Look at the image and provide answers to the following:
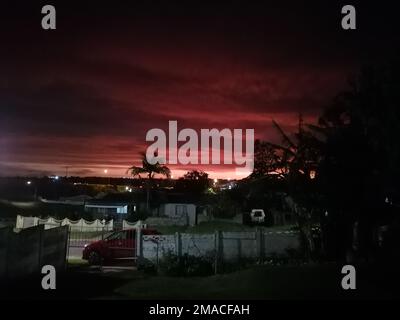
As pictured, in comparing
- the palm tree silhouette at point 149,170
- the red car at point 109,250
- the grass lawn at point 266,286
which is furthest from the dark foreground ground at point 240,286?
the palm tree silhouette at point 149,170

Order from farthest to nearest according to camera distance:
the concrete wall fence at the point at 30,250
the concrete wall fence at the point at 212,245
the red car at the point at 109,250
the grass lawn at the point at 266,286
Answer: the red car at the point at 109,250 < the concrete wall fence at the point at 212,245 < the concrete wall fence at the point at 30,250 < the grass lawn at the point at 266,286

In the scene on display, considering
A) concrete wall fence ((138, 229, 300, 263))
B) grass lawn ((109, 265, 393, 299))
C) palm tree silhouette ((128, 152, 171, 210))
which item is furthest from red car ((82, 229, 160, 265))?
palm tree silhouette ((128, 152, 171, 210))

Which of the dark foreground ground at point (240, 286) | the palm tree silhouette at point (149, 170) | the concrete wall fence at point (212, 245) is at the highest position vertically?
the palm tree silhouette at point (149, 170)

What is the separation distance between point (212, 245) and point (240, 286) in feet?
18.8

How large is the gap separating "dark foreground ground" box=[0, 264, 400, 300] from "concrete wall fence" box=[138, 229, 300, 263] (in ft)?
10.2

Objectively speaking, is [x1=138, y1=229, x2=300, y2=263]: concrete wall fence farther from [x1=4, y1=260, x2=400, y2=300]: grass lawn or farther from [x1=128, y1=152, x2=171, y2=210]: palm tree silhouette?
[x1=128, y1=152, x2=171, y2=210]: palm tree silhouette

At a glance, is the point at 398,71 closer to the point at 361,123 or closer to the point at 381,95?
the point at 381,95

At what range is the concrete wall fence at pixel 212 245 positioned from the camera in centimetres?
1862

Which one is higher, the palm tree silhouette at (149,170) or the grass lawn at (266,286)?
the palm tree silhouette at (149,170)

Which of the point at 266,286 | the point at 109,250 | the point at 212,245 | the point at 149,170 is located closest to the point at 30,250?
the point at 109,250

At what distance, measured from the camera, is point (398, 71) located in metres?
14.3

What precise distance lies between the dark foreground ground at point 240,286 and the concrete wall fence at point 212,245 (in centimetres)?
311

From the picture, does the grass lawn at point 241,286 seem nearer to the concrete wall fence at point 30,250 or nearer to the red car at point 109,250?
the concrete wall fence at point 30,250

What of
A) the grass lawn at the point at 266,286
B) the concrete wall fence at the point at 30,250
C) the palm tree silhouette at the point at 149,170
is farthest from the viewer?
the palm tree silhouette at the point at 149,170
